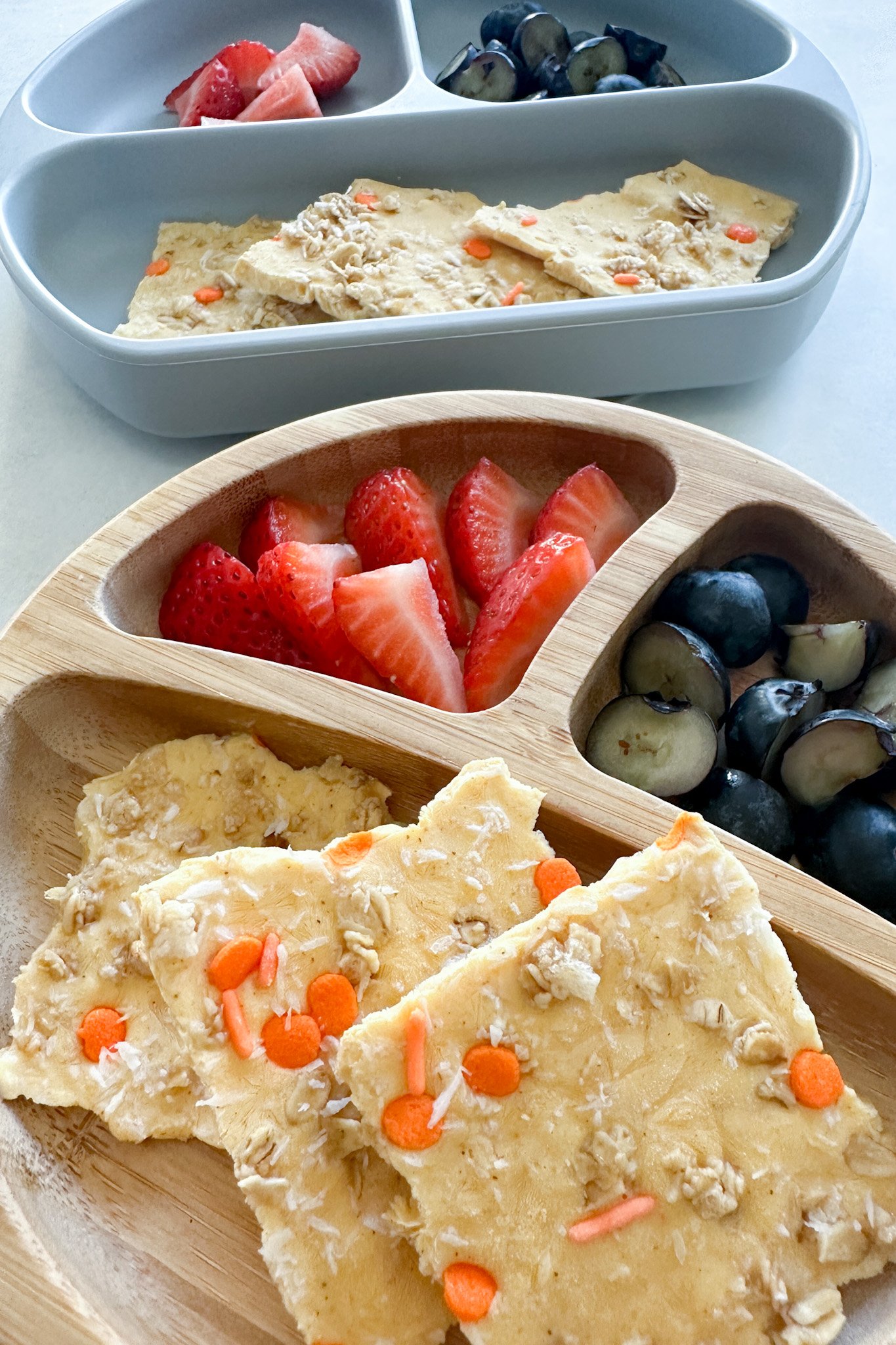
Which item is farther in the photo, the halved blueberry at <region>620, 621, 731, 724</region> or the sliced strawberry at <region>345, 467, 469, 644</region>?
the sliced strawberry at <region>345, 467, 469, 644</region>

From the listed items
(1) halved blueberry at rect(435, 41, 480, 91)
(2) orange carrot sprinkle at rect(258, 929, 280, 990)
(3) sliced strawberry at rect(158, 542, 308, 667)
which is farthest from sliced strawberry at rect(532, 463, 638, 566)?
(1) halved blueberry at rect(435, 41, 480, 91)

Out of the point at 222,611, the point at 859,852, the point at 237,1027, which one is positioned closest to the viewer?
the point at 237,1027

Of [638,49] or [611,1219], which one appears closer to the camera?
[611,1219]

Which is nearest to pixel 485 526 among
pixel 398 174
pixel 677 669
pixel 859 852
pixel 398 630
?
pixel 398 630

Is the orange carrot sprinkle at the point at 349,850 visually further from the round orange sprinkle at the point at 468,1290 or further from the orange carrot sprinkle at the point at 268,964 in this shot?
the round orange sprinkle at the point at 468,1290

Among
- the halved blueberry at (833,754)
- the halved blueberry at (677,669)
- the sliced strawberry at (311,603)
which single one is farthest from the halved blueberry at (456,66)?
the halved blueberry at (833,754)

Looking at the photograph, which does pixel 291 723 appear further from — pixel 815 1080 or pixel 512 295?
pixel 512 295

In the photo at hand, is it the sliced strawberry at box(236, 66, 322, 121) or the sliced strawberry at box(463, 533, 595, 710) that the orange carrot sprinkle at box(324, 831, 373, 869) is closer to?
the sliced strawberry at box(463, 533, 595, 710)
